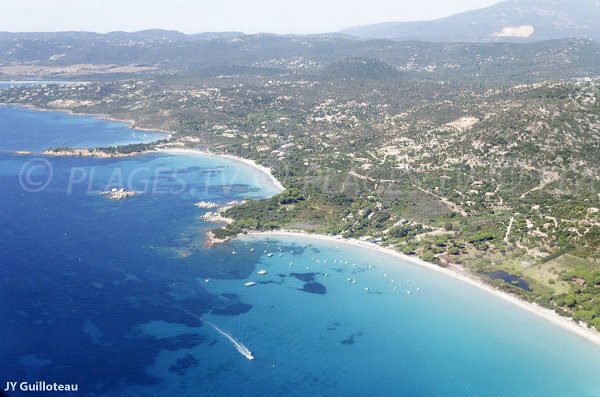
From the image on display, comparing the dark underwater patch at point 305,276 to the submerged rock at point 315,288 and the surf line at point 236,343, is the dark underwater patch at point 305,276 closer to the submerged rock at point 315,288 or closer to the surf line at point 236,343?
the submerged rock at point 315,288

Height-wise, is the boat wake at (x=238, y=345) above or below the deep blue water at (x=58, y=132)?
below

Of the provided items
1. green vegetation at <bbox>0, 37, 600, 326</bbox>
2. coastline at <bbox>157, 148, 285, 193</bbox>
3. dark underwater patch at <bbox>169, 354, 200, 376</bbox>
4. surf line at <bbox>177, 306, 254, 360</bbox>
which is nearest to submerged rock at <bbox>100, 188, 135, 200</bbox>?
green vegetation at <bbox>0, 37, 600, 326</bbox>

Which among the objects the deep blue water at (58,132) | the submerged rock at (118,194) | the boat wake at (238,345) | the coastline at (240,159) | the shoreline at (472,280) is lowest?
the shoreline at (472,280)

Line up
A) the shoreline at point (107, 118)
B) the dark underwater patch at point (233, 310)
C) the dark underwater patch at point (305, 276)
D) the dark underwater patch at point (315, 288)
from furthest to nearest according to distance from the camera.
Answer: the shoreline at point (107, 118) → the dark underwater patch at point (305, 276) → the dark underwater patch at point (315, 288) → the dark underwater patch at point (233, 310)

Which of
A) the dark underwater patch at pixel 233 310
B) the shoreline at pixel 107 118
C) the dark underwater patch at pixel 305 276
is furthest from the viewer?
the shoreline at pixel 107 118

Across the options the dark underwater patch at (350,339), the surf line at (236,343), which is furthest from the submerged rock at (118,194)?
the dark underwater patch at (350,339)

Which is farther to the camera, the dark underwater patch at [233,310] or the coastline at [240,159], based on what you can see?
the coastline at [240,159]
